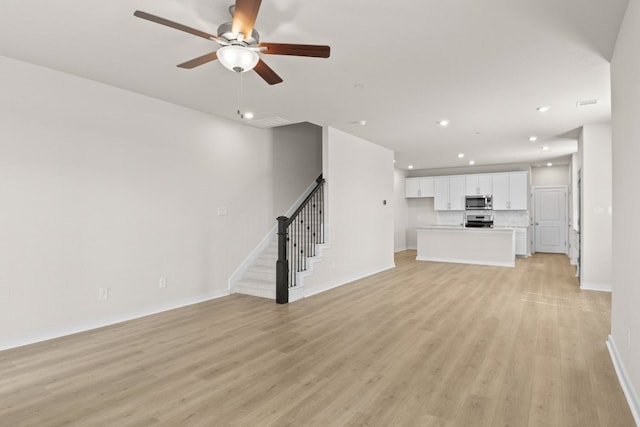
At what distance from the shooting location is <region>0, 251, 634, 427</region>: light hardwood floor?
2357 mm

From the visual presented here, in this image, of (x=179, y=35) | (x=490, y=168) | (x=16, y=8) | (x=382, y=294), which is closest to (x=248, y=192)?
(x=382, y=294)

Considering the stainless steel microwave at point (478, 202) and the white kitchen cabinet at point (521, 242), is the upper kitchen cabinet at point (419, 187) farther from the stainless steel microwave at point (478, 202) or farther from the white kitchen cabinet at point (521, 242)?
the white kitchen cabinet at point (521, 242)

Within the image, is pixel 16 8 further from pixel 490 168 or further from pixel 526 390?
pixel 490 168

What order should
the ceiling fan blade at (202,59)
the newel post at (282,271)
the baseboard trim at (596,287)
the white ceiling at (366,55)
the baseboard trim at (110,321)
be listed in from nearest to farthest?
1. the white ceiling at (366,55)
2. the ceiling fan blade at (202,59)
3. the baseboard trim at (110,321)
4. the newel post at (282,271)
5. the baseboard trim at (596,287)

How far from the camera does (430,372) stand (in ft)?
9.72

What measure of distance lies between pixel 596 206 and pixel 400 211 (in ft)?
21.4

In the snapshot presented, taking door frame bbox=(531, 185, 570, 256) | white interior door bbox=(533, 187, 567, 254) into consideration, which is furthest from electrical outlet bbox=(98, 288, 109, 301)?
white interior door bbox=(533, 187, 567, 254)

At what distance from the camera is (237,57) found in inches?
101

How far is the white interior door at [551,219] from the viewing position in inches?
438

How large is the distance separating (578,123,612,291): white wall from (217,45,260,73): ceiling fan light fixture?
Result: 594 centimetres

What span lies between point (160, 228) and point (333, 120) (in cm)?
309

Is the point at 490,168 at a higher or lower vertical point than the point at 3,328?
higher

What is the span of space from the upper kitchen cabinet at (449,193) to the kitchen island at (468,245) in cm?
209

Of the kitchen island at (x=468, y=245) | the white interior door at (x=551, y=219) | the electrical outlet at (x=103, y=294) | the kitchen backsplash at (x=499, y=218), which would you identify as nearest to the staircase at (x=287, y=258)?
the electrical outlet at (x=103, y=294)
